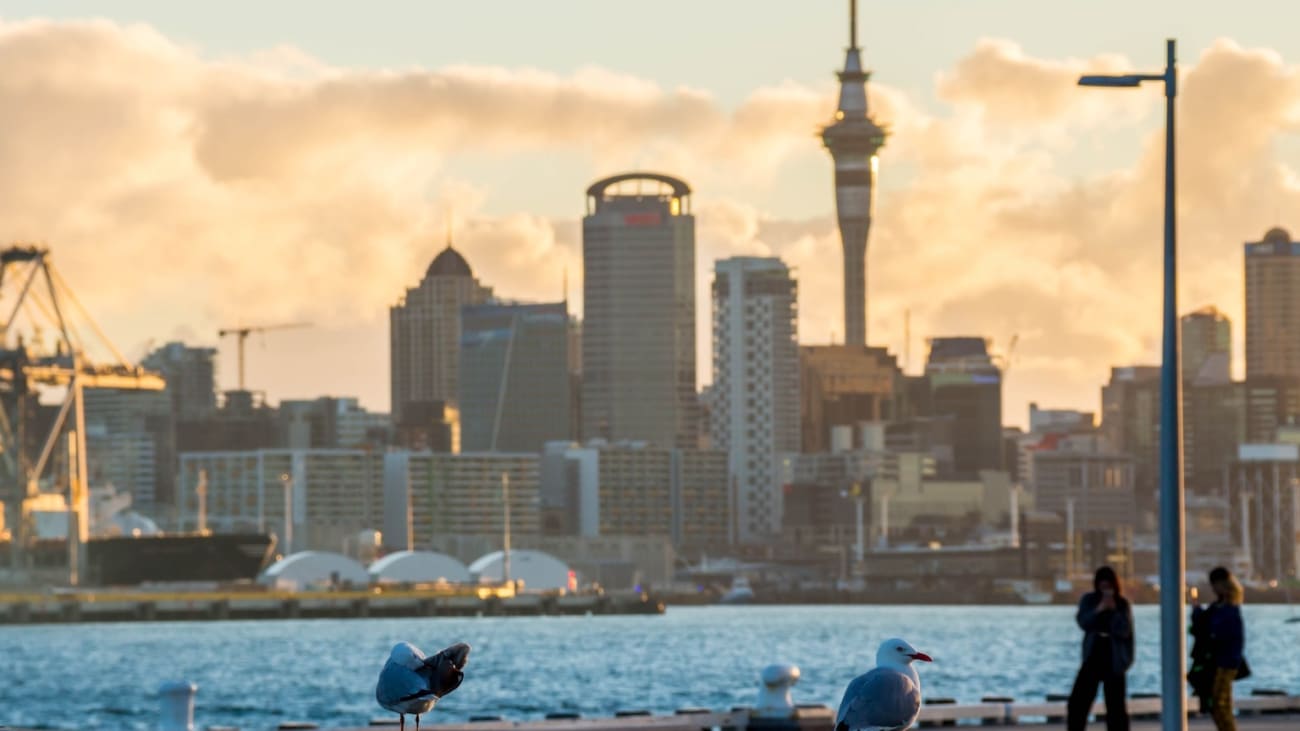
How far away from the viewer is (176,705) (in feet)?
80.3

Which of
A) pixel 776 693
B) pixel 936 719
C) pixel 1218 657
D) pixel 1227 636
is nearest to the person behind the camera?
pixel 1227 636

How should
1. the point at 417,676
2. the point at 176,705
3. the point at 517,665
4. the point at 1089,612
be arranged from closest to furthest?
the point at 417,676, the point at 1089,612, the point at 176,705, the point at 517,665

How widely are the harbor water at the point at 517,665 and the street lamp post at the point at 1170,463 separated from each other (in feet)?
103

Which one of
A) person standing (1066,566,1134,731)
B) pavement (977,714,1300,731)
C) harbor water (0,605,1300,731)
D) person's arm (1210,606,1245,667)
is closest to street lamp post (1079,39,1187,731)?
person's arm (1210,606,1245,667)

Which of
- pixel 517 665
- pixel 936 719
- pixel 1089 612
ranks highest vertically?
pixel 1089 612

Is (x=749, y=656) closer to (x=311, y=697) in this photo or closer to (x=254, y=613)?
(x=311, y=697)

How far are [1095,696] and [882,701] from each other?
9563 mm

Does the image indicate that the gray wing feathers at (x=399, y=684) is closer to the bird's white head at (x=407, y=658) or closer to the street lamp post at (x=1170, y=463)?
the bird's white head at (x=407, y=658)

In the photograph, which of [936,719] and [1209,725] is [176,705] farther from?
[1209,725]

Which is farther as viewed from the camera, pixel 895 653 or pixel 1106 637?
pixel 1106 637

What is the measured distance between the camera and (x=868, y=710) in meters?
15.7

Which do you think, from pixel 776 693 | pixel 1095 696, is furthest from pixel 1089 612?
pixel 776 693

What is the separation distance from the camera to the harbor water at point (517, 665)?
68938mm

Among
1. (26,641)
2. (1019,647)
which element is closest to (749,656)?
(1019,647)
